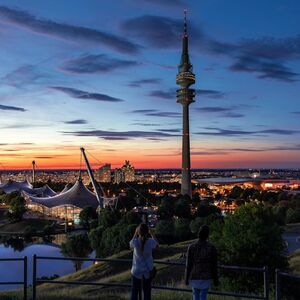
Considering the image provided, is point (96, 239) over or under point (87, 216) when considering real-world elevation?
under

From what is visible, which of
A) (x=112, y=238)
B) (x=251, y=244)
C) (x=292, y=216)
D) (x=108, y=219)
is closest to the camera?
(x=251, y=244)

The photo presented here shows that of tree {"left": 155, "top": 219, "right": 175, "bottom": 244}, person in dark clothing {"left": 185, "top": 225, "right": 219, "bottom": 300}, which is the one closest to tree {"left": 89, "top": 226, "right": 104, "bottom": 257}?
tree {"left": 155, "top": 219, "right": 175, "bottom": 244}

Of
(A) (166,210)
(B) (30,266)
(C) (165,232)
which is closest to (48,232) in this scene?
(A) (166,210)

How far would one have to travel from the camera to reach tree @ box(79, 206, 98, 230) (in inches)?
3652

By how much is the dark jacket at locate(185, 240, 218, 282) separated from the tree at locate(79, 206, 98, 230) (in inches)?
3309

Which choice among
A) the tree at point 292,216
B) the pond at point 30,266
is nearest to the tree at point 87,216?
the pond at point 30,266

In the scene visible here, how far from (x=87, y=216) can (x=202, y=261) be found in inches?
3340

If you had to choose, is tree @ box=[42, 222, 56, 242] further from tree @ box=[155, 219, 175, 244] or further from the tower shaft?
the tower shaft

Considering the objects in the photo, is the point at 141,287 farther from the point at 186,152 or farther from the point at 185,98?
the point at 186,152

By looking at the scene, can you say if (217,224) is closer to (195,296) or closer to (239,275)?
(239,275)

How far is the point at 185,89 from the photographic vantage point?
6004 inches

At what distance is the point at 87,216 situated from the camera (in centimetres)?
9294

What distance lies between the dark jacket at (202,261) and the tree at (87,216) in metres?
84.0

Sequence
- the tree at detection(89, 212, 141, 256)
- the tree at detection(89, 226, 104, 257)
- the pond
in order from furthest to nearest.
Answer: the tree at detection(89, 226, 104, 257)
the tree at detection(89, 212, 141, 256)
the pond
